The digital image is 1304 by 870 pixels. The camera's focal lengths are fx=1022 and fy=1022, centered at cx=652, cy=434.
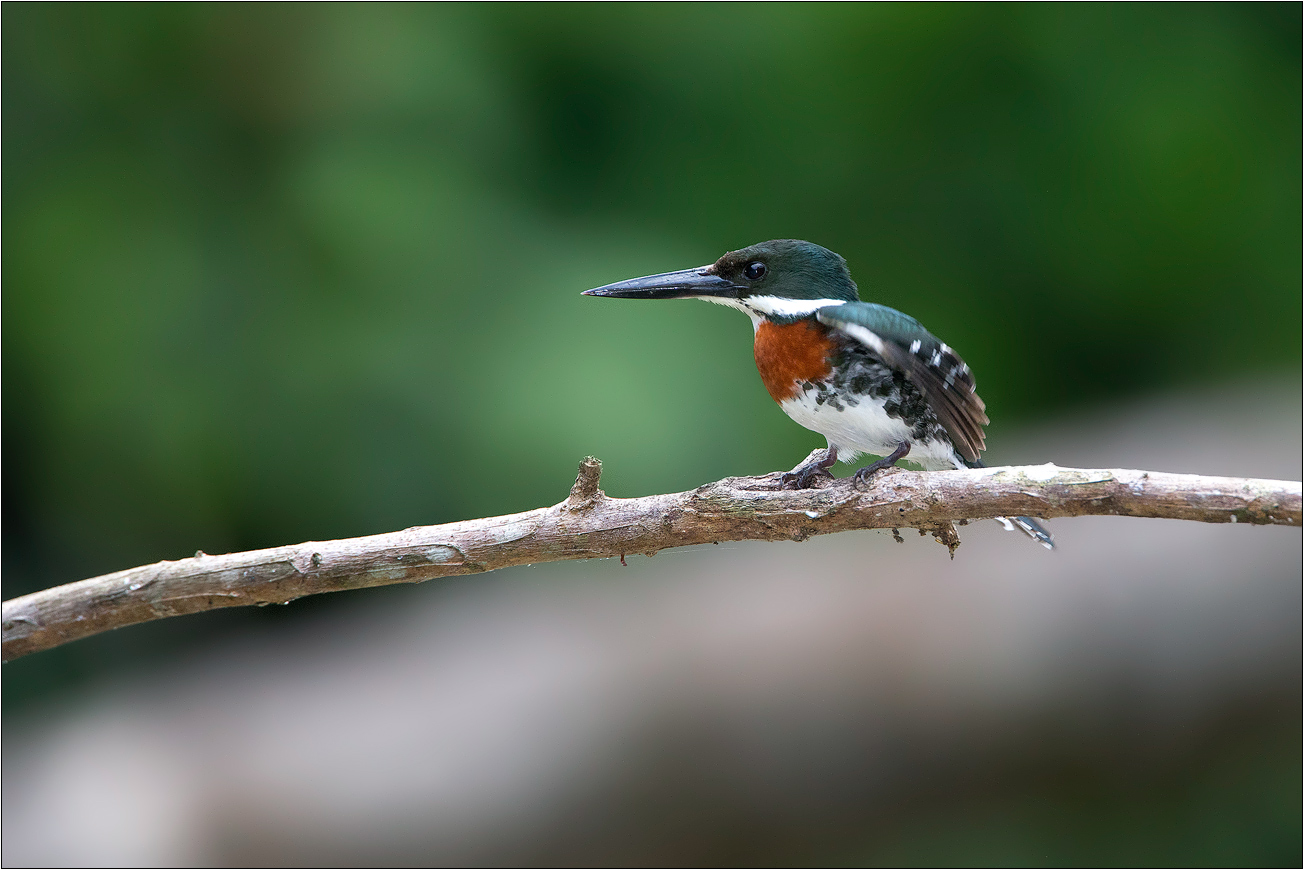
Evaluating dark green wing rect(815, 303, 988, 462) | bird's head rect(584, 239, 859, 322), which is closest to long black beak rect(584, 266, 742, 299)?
bird's head rect(584, 239, 859, 322)

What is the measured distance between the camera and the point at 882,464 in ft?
3.74

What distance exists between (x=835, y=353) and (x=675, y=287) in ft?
0.64

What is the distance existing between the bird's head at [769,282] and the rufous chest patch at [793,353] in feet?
0.06

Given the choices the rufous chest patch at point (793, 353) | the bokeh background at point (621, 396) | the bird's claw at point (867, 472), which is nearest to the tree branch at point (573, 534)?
the bird's claw at point (867, 472)

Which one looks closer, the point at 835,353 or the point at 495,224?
the point at 835,353

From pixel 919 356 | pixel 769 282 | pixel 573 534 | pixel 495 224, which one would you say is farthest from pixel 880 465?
pixel 495 224

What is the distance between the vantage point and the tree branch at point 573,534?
1.03 m

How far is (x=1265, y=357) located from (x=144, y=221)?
2953 mm

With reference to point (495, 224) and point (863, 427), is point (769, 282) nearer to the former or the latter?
point (863, 427)

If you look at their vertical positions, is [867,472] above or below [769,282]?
below

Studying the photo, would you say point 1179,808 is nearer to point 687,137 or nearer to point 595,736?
point 595,736

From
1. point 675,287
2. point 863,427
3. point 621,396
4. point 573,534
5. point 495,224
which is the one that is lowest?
point 573,534

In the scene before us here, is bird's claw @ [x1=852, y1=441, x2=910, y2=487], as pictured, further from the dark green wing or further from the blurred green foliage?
the blurred green foliage

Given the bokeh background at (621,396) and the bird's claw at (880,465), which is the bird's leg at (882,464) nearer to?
the bird's claw at (880,465)
